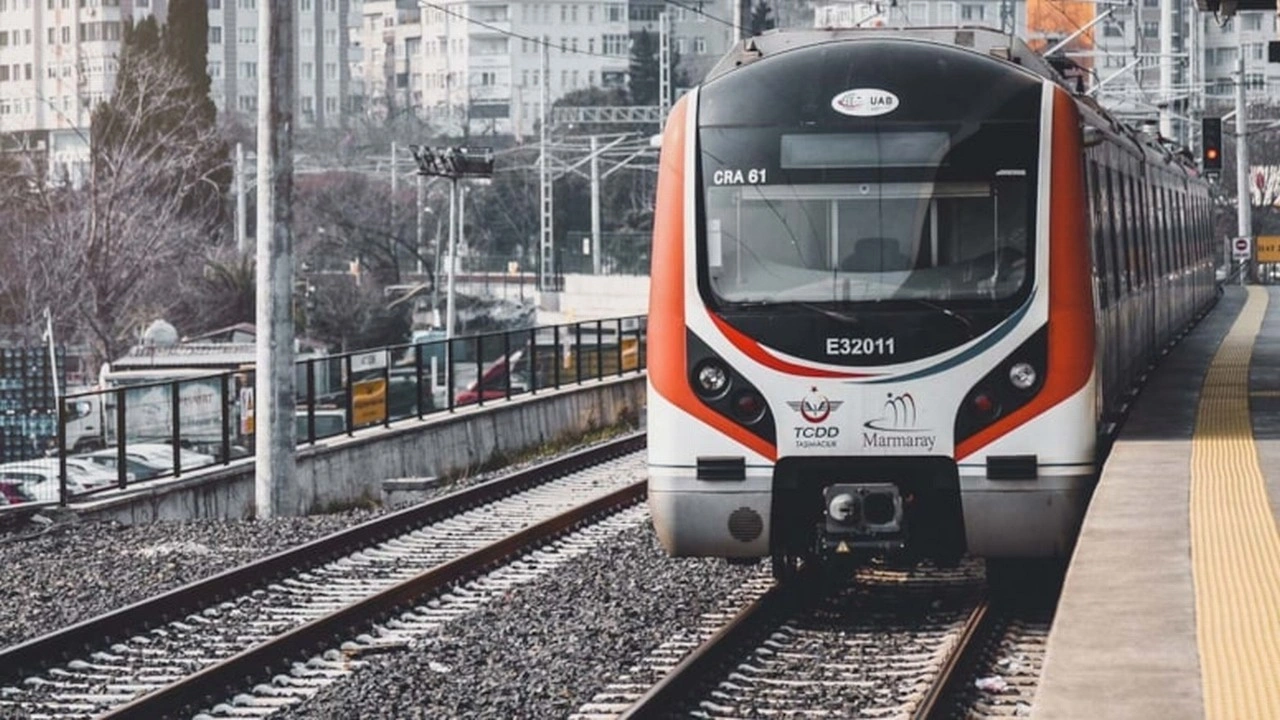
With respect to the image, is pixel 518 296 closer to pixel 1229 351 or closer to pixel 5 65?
pixel 5 65

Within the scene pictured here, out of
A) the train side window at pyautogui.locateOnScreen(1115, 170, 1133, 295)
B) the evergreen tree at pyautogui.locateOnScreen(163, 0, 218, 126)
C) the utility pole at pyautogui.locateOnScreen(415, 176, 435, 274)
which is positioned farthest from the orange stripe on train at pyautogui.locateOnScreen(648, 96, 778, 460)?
the utility pole at pyautogui.locateOnScreen(415, 176, 435, 274)

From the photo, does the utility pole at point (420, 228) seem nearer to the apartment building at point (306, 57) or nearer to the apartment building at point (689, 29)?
the apartment building at point (306, 57)

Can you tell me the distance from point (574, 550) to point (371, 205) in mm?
72272

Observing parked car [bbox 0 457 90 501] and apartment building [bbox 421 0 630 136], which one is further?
apartment building [bbox 421 0 630 136]

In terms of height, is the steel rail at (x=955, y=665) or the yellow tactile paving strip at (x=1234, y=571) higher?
the yellow tactile paving strip at (x=1234, y=571)

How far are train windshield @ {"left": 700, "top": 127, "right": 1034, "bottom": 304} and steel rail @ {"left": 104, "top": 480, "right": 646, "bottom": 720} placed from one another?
289 cm

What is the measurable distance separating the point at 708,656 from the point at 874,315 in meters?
2.07

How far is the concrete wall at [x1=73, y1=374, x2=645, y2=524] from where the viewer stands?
2306 centimetres

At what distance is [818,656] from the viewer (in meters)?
12.2

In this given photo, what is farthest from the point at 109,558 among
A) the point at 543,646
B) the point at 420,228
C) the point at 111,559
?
the point at 420,228

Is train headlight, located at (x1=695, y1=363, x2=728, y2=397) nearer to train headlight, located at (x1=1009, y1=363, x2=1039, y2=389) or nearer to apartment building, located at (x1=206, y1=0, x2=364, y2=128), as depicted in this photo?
train headlight, located at (x1=1009, y1=363, x2=1039, y2=389)

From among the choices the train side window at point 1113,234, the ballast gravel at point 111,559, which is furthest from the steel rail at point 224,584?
the train side window at point 1113,234

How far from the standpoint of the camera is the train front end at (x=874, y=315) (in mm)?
12375

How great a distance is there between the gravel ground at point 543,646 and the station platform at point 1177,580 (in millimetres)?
2498
